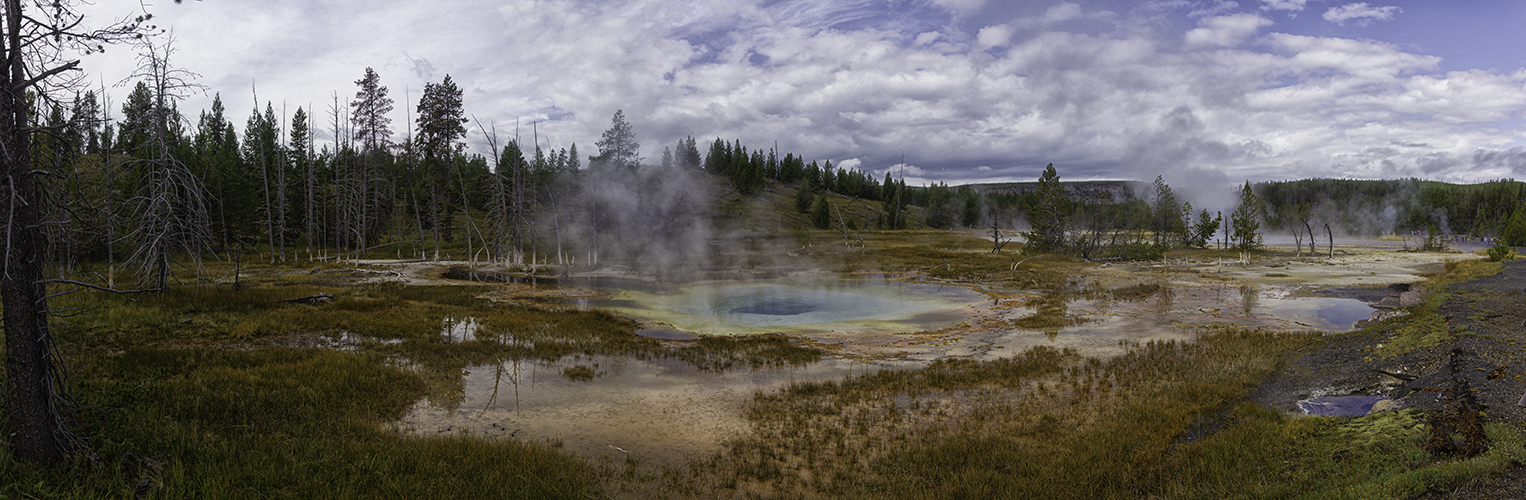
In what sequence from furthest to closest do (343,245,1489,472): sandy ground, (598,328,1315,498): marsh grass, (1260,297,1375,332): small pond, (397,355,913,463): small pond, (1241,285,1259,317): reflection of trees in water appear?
(1241,285,1259,317): reflection of trees in water
(1260,297,1375,332): small pond
(343,245,1489,472): sandy ground
(397,355,913,463): small pond
(598,328,1315,498): marsh grass

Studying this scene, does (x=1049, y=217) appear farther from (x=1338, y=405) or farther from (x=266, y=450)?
(x=266, y=450)

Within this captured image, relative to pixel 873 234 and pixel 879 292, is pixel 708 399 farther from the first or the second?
pixel 873 234

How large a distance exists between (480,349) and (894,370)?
10120mm

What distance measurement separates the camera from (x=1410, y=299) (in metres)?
23.2

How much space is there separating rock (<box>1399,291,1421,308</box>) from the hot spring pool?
1386 centimetres

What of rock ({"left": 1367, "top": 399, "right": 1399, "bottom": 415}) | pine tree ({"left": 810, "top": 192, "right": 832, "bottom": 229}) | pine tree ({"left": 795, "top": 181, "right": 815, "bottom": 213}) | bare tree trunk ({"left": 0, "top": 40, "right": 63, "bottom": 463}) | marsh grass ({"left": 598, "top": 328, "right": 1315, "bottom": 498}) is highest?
pine tree ({"left": 795, "top": 181, "right": 815, "bottom": 213})

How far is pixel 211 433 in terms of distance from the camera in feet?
26.3

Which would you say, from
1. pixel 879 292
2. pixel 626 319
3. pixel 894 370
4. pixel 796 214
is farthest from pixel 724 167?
pixel 894 370

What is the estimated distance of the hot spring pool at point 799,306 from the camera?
2186 centimetres

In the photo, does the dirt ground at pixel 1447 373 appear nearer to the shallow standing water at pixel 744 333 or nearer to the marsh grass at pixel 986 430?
the marsh grass at pixel 986 430

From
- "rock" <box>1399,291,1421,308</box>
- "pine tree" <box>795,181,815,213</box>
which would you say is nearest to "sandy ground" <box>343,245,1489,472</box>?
"rock" <box>1399,291,1421,308</box>

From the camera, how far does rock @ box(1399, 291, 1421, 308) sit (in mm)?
21672

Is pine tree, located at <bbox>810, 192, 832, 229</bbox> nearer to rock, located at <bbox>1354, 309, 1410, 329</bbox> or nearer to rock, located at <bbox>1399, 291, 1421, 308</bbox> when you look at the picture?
rock, located at <bbox>1399, 291, 1421, 308</bbox>

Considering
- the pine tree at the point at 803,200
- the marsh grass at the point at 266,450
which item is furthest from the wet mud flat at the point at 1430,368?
the pine tree at the point at 803,200
